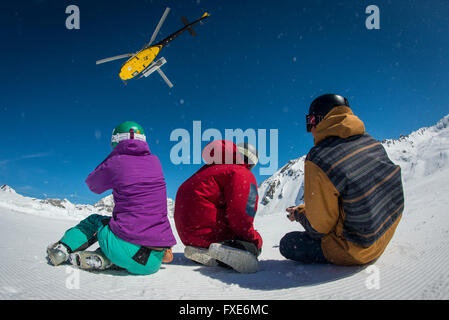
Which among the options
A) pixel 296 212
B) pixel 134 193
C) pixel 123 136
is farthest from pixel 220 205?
pixel 123 136

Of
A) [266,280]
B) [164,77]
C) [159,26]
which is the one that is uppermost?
[159,26]

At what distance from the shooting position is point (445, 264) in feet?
5.94

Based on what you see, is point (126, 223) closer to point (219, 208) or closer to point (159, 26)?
point (219, 208)

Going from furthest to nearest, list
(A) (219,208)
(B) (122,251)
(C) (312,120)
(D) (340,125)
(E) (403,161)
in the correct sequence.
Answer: (E) (403,161) < (A) (219,208) < (C) (312,120) < (B) (122,251) < (D) (340,125)

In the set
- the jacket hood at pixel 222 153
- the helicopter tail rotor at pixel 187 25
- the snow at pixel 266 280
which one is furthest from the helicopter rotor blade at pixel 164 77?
the snow at pixel 266 280

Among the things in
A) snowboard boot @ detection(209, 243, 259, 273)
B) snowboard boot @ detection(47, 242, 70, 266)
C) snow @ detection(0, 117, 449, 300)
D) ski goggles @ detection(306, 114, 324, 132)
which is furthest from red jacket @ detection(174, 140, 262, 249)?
snowboard boot @ detection(47, 242, 70, 266)

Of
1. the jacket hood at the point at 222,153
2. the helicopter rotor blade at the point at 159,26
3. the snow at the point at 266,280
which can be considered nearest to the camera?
the snow at the point at 266,280

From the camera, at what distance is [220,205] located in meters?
2.91

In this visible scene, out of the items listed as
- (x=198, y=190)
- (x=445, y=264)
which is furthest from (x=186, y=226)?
(x=445, y=264)

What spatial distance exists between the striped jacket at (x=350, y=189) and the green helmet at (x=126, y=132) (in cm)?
193

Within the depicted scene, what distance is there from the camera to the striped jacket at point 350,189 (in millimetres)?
1832

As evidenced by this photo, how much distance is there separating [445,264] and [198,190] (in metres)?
2.29

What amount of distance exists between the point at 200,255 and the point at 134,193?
1.10 metres

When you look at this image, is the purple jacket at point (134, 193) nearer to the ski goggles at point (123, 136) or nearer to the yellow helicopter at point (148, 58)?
the ski goggles at point (123, 136)
